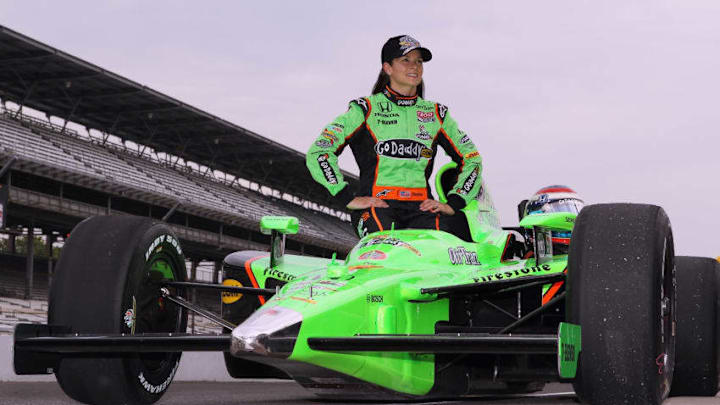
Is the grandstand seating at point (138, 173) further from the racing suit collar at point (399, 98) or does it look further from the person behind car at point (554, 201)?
the racing suit collar at point (399, 98)

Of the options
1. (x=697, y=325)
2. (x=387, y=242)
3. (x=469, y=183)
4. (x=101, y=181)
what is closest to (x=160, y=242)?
(x=387, y=242)

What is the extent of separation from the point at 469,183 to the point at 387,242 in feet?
4.19

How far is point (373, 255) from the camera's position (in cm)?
564

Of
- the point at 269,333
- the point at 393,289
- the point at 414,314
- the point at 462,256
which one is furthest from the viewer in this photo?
the point at 462,256

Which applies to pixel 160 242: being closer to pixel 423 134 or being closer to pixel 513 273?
pixel 513 273

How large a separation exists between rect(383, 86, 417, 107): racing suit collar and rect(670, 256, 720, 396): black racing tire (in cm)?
218

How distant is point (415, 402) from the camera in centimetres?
623

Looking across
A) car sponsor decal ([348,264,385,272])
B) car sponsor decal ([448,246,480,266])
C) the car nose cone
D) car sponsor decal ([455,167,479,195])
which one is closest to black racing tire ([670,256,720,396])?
car sponsor decal ([448,246,480,266])

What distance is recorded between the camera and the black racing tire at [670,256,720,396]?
20.9ft

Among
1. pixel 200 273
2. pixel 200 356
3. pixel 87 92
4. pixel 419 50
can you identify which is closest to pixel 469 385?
pixel 419 50

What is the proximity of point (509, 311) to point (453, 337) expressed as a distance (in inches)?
67.9

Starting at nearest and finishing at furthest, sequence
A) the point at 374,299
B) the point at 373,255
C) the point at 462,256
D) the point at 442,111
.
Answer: the point at 374,299 → the point at 373,255 → the point at 462,256 → the point at 442,111

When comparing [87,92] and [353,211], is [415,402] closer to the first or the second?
[353,211]

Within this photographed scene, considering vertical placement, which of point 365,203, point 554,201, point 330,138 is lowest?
point 365,203
